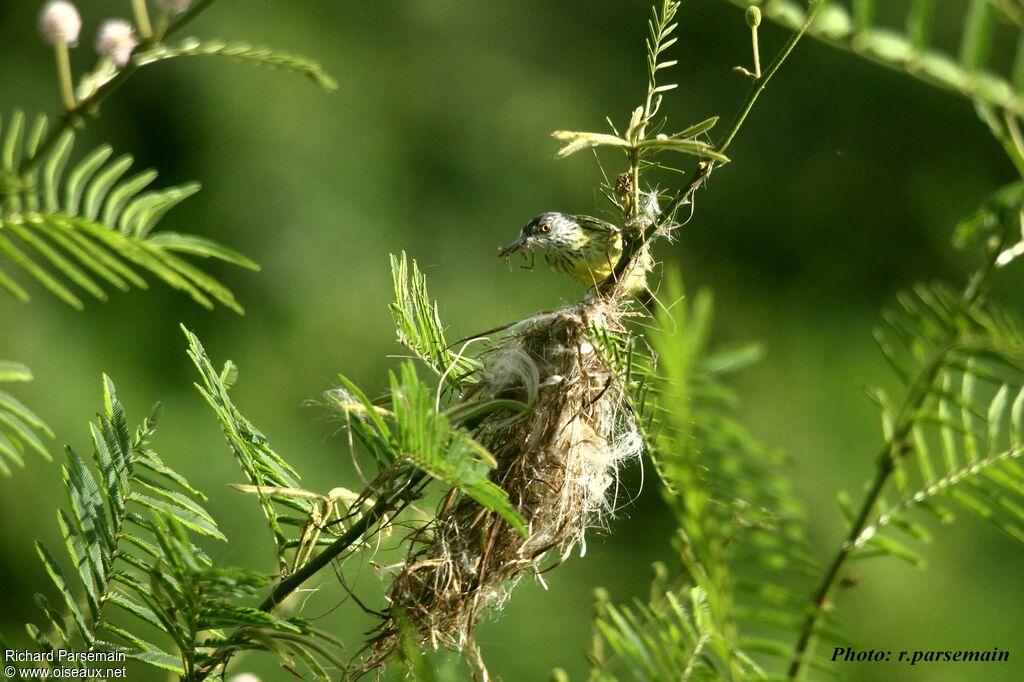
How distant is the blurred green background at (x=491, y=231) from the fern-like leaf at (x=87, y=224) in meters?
3.33

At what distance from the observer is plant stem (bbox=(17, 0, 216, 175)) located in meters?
0.76

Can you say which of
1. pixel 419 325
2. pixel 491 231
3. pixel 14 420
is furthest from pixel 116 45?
pixel 491 231

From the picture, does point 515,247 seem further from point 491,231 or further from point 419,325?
point 491,231

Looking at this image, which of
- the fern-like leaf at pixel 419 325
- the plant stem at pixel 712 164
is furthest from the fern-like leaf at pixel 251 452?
the plant stem at pixel 712 164

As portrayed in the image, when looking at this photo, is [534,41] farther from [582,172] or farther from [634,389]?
[634,389]

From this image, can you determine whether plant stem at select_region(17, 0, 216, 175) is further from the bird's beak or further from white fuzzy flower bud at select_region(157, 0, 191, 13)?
the bird's beak

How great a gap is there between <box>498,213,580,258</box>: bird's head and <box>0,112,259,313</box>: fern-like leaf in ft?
4.44

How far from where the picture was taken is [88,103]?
79 centimetres

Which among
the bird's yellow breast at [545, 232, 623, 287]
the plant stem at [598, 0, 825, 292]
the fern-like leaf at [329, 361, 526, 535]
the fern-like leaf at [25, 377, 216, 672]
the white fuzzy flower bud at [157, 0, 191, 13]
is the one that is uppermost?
the bird's yellow breast at [545, 232, 623, 287]

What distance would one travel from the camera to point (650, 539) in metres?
4.82

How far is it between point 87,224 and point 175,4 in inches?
6.9

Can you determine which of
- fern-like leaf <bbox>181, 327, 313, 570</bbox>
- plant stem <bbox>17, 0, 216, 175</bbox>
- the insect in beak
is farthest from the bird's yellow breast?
plant stem <bbox>17, 0, 216, 175</bbox>

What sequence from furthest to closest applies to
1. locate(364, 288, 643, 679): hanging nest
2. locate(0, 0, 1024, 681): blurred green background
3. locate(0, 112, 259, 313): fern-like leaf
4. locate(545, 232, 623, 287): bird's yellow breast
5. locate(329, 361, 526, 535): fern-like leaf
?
1. locate(0, 0, 1024, 681): blurred green background
2. locate(545, 232, 623, 287): bird's yellow breast
3. locate(364, 288, 643, 679): hanging nest
4. locate(329, 361, 526, 535): fern-like leaf
5. locate(0, 112, 259, 313): fern-like leaf

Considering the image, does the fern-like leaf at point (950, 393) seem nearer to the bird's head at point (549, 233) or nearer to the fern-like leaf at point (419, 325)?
the fern-like leaf at point (419, 325)
